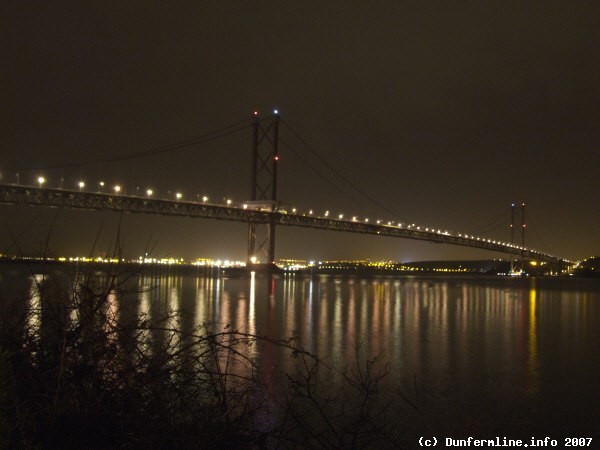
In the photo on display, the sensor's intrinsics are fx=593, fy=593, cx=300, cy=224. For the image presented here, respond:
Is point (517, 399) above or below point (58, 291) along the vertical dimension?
below

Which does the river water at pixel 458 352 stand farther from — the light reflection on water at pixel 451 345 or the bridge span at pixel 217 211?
the bridge span at pixel 217 211

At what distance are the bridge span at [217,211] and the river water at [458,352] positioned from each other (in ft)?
63.0

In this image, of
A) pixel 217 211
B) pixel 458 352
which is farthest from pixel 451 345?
pixel 217 211

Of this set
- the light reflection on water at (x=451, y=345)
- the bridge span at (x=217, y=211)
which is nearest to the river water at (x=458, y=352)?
the light reflection on water at (x=451, y=345)

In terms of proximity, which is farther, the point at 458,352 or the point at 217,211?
the point at 217,211

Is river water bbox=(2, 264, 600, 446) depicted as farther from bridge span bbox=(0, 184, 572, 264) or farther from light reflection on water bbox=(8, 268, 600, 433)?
bridge span bbox=(0, 184, 572, 264)

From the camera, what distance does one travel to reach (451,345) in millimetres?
10727

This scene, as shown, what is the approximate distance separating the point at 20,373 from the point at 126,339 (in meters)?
0.50

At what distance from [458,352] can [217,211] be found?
3985 cm

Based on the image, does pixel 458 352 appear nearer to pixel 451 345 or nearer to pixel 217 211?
pixel 451 345

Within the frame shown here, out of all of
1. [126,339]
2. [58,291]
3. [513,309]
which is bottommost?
[513,309]

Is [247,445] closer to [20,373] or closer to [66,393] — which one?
[66,393]

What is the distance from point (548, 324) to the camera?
15.1 m

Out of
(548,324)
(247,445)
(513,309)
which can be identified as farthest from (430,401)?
(513,309)
